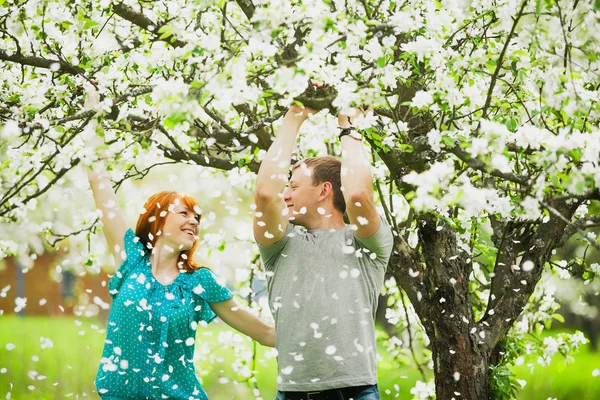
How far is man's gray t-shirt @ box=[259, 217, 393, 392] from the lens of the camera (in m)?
3.35

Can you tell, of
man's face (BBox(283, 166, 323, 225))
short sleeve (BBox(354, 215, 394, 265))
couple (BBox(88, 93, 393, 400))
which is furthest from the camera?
man's face (BBox(283, 166, 323, 225))

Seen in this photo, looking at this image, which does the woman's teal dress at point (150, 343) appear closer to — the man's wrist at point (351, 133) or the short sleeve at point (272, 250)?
the short sleeve at point (272, 250)

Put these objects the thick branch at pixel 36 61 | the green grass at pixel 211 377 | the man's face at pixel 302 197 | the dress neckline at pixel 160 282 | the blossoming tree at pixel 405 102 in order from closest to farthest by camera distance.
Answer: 1. the blossoming tree at pixel 405 102
2. the man's face at pixel 302 197
3. the dress neckline at pixel 160 282
4. the thick branch at pixel 36 61
5. the green grass at pixel 211 377

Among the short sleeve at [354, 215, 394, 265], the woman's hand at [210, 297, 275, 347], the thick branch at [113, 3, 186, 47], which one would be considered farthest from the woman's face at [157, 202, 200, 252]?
the thick branch at [113, 3, 186, 47]

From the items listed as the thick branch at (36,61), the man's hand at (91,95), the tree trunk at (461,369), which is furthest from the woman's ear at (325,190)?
the thick branch at (36,61)

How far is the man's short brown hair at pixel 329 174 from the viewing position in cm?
377

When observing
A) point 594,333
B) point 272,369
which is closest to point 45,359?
point 272,369

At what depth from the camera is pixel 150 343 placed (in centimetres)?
382

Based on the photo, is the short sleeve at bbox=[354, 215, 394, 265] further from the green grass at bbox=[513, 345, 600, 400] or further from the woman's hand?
the green grass at bbox=[513, 345, 600, 400]

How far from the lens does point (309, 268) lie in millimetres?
3525

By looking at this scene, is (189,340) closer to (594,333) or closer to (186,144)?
(186,144)

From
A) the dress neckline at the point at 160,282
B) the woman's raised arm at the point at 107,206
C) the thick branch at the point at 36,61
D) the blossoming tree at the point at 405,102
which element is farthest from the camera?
the thick branch at the point at 36,61

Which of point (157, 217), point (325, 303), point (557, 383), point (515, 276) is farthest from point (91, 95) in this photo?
point (557, 383)

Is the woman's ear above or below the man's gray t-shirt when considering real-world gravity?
above
